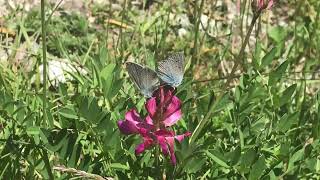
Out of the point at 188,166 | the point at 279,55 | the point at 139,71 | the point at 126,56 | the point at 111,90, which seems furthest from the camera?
the point at 279,55

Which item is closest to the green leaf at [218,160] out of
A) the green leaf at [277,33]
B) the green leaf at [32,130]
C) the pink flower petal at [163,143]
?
the pink flower petal at [163,143]

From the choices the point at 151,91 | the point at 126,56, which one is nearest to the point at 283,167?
the point at 151,91

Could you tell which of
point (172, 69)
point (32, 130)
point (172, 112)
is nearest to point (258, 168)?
point (172, 112)

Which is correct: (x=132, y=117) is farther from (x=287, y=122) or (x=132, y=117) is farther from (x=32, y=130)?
(x=287, y=122)

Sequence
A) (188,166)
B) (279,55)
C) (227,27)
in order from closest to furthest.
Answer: (188,166) → (279,55) → (227,27)

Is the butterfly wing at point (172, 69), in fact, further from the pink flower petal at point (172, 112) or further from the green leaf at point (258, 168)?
the green leaf at point (258, 168)

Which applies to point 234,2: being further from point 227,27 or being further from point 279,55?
point 279,55
